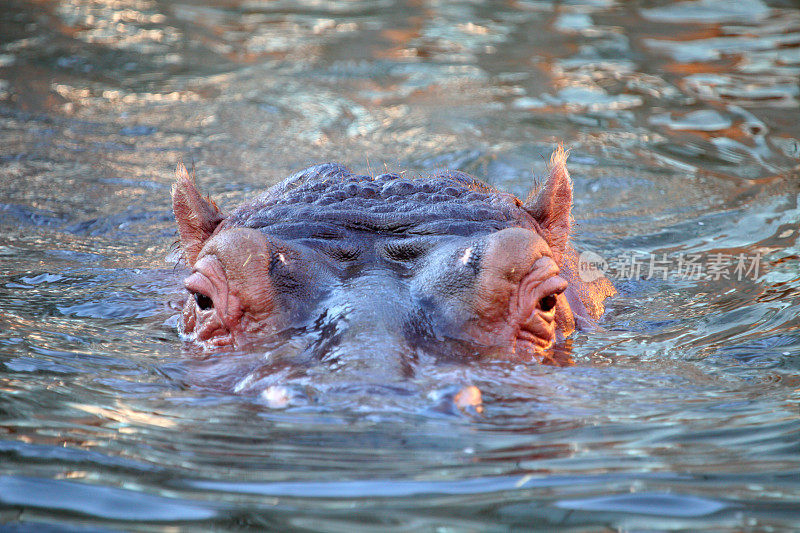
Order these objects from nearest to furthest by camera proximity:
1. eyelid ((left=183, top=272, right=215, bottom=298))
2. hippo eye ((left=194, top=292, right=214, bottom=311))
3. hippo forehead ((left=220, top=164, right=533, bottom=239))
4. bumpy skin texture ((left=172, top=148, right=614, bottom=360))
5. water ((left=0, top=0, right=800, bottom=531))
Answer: water ((left=0, top=0, right=800, bottom=531))
bumpy skin texture ((left=172, top=148, right=614, bottom=360))
eyelid ((left=183, top=272, right=215, bottom=298))
hippo eye ((left=194, top=292, right=214, bottom=311))
hippo forehead ((left=220, top=164, right=533, bottom=239))

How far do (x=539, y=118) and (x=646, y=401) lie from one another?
7.78 meters

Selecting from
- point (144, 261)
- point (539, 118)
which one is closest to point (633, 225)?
point (539, 118)

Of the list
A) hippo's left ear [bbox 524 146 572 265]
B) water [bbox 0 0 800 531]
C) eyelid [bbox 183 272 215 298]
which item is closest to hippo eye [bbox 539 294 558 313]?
water [bbox 0 0 800 531]

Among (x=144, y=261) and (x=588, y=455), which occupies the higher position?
(x=588, y=455)

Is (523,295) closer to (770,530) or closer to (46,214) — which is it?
(770,530)

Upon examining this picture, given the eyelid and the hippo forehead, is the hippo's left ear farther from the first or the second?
the eyelid

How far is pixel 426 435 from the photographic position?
3.26 meters

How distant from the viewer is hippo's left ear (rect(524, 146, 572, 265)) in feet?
17.1

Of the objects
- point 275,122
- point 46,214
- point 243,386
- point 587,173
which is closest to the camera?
point 243,386

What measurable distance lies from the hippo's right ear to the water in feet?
1.55

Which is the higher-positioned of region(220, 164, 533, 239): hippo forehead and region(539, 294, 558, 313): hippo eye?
region(220, 164, 533, 239): hippo forehead

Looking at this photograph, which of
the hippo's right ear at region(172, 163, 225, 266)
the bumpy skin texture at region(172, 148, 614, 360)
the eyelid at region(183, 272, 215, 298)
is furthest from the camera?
the hippo's right ear at region(172, 163, 225, 266)

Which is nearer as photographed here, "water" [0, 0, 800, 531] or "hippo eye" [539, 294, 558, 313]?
"water" [0, 0, 800, 531]

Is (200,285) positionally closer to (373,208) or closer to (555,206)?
(373,208)
